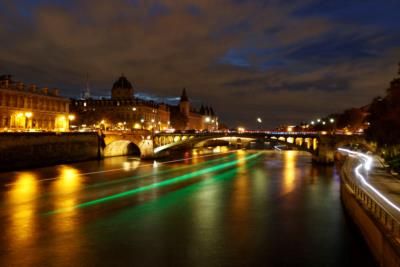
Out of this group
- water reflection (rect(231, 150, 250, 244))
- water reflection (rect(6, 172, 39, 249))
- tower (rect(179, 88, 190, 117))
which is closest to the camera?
water reflection (rect(6, 172, 39, 249))

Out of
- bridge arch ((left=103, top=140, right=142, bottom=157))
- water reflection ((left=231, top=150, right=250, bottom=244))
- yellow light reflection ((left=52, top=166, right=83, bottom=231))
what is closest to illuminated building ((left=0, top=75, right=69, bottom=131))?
bridge arch ((left=103, top=140, right=142, bottom=157))

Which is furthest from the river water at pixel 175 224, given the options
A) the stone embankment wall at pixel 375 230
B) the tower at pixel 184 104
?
the tower at pixel 184 104

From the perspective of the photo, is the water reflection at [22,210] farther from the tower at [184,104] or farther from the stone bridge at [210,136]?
the tower at [184,104]

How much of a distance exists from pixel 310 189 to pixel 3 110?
51.8 m

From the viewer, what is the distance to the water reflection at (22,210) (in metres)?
19.5

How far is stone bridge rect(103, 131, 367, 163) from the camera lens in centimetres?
5931

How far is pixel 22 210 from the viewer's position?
25578 mm

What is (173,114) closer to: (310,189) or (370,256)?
(310,189)

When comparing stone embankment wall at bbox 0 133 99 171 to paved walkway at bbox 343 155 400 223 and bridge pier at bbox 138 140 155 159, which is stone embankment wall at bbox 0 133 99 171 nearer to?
bridge pier at bbox 138 140 155 159

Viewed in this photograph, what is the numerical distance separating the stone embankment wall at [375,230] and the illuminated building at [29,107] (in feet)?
172

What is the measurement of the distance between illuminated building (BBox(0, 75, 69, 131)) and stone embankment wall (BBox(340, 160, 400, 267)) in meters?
52.5

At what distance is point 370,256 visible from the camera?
17.1 m

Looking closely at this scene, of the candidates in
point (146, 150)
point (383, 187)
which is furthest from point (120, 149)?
point (383, 187)

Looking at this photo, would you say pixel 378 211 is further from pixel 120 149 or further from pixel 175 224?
pixel 120 149
